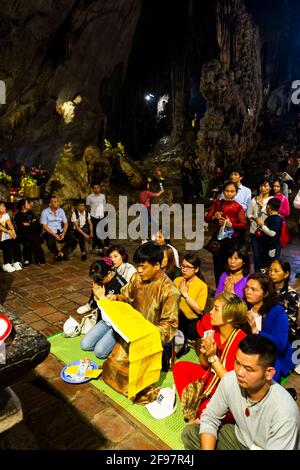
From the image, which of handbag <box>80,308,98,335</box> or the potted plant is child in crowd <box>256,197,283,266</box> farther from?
the potted plant

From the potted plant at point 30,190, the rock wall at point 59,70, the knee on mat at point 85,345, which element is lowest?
the knee on mat at point 85,345

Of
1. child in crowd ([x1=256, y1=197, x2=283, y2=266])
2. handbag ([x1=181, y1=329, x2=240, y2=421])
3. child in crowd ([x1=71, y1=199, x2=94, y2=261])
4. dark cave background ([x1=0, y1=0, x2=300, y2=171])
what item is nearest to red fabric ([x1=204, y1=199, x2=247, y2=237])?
child in crowd ([x1=256, y1=197, x2=283, y2=266])

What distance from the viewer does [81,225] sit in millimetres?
8422

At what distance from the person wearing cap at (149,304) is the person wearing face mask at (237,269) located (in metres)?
1.04

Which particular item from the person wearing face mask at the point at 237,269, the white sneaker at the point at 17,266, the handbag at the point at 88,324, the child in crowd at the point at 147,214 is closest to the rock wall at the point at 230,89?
the child in crowd at the point at 147,214

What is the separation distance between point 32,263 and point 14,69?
888cm

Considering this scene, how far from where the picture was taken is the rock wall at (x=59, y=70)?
12.4 m

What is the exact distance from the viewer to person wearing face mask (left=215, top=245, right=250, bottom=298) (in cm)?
427

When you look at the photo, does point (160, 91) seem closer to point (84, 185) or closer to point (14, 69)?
point (14, 69)

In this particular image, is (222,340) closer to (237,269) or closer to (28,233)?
(237,269)

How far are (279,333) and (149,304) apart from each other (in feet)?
4.53

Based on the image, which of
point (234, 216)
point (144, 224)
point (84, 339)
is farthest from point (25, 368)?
point (144, 224)

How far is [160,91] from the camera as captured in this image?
25.0 m

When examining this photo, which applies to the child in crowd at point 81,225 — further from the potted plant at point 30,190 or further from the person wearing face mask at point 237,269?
the person wearing face mask at point 237,269
